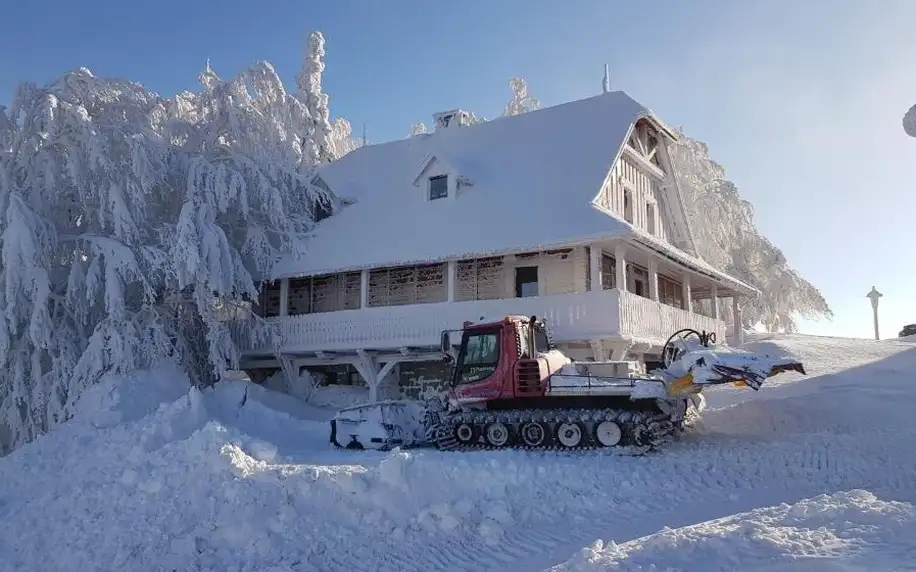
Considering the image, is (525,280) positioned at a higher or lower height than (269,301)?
higher

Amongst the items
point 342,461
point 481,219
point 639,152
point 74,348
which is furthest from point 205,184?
point 639,152

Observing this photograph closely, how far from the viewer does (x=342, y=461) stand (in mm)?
11773

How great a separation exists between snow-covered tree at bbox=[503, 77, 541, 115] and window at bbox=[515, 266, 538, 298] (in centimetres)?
2392

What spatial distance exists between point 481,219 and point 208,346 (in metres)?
8.05

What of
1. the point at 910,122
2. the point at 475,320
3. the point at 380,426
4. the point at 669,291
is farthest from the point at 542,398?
the point at 669,291

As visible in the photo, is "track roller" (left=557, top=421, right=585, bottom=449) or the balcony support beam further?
the balcony support beam

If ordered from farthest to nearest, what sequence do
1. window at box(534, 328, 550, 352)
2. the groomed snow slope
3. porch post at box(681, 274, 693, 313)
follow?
1. porch post at box(681, 274, 693, 313)
2. window at box(534, 328, 550, 352)
3. the groomed snow slope

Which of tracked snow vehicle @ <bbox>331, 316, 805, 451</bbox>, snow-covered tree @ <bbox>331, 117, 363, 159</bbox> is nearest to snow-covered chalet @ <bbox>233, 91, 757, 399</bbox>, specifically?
tracked snow vehicle @ <bbox>331, 316, 805, 451</bbox>

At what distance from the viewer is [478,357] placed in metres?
13.4

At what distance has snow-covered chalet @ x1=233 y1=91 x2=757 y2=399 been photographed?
1688 cm

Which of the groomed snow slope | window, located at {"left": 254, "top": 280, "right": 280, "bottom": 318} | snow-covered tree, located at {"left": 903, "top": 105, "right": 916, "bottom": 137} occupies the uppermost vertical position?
snow-covered tree, located at {"left": 903, "top": 105, "right": 916, "bottom": 137}

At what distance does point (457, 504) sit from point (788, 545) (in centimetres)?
415

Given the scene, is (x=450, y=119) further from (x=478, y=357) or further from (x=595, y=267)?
(x=478, y=357)

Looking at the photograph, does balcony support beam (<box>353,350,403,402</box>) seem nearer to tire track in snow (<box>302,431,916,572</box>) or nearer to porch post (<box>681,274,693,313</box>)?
porch post (<box>681,274,693,313</box>)
